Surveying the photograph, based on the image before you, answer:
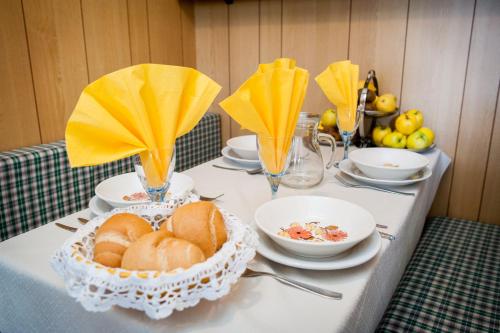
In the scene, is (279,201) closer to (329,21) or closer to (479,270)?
(479,270)

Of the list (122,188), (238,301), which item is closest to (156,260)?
(238,301)

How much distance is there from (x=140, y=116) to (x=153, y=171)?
12cm

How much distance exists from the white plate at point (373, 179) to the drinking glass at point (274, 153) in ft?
1.05

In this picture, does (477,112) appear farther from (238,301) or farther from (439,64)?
(238,301)

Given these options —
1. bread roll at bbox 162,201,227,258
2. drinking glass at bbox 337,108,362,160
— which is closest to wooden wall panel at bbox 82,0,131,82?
drinking glass at bbox 337,108,362,160

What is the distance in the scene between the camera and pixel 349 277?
666 millimetres

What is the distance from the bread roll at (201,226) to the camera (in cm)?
59

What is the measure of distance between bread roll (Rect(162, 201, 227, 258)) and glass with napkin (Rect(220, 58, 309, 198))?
1.00 feet

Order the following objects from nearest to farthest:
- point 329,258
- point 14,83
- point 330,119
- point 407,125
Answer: point 329,258, point 14,83, point 407,125, point 330,119

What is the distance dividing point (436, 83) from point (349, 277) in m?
1.43

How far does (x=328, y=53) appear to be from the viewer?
2020 mm

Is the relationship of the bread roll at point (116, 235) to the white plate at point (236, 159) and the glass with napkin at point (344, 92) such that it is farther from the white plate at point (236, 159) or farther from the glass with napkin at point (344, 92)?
the glass with napkin at point (344, 92)

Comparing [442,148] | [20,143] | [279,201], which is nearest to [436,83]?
[442,148]

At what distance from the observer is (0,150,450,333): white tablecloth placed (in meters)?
0.55
